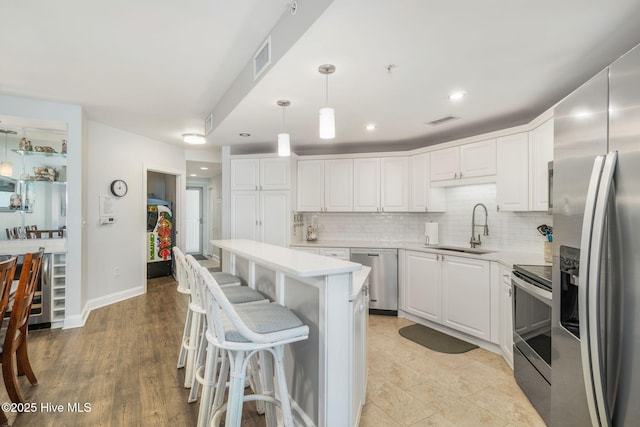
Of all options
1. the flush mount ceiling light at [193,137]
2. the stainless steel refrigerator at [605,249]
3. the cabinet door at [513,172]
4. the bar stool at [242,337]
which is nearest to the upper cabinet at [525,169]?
the cabinet door at [513,172]

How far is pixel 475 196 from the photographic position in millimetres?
3986

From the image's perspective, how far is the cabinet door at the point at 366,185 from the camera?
454 centimetres

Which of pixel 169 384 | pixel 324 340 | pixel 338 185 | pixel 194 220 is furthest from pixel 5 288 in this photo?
pixel 194 220

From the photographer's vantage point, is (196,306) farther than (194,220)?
No

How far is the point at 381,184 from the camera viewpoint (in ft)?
14.8

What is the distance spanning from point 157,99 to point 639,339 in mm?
4050

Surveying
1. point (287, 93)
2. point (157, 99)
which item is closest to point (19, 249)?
point (157, 99)

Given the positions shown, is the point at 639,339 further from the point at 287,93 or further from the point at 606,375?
the point at 287,93

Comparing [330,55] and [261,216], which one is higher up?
[330,55]

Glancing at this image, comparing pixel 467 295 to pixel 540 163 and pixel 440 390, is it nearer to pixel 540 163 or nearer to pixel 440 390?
pixel 440 390

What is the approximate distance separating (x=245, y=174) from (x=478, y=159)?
3038 millimetres

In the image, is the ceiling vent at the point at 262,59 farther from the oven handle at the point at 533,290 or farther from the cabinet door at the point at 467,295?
the cabinet door at the point at 467,295

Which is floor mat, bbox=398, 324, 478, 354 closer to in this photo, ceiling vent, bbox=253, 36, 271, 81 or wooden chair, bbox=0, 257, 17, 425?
ceiling vent, bbox=253, 36, 271, 81

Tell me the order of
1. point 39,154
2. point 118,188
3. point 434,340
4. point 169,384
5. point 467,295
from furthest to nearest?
point 118,188 < point 39,154 < point 434,340 < point 467,295 < point 169,384
